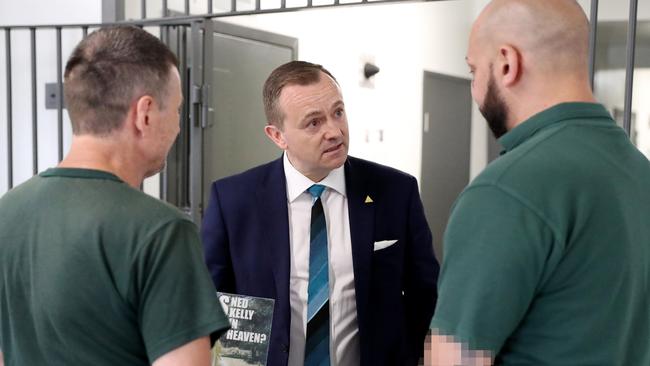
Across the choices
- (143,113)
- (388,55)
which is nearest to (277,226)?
(143,113)

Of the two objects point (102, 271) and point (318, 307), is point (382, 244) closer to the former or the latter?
point (318, 307)

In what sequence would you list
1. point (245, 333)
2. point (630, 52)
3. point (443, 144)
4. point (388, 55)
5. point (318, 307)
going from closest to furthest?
point (245, 333) < point (318, 307) < point (630, 52) < point (388, 55) < point (443, 144)

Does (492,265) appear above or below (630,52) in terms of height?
below

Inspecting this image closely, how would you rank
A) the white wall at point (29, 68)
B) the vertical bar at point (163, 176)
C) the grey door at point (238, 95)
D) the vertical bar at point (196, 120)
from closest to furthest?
the vertical bar at point (196, 120)
the vertical bar at point (163, 176)
the white wall at point (29, 68)
the grey door at point (238, 95)

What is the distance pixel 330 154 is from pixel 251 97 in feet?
6.80

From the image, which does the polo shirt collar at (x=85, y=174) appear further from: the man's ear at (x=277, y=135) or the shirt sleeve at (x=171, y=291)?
the man's ear at (x=277, y=135)

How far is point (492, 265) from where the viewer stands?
0.91 m

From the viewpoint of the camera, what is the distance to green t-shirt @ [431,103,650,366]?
910mm

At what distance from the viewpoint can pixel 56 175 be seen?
1040 millimetres

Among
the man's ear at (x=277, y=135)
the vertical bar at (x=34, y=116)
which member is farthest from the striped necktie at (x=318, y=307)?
the vertical bar at (x=34, y=116)

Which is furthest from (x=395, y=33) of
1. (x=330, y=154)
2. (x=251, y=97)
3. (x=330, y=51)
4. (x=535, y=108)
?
(x=535, y=108)

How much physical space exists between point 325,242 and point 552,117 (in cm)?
75

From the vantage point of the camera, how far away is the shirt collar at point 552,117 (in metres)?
0.99

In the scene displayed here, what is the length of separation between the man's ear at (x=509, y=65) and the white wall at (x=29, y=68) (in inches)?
99.3
